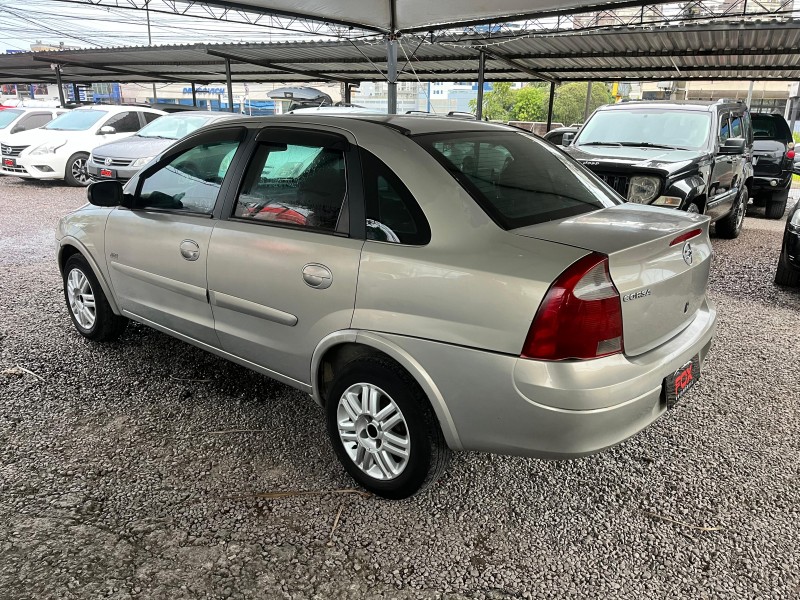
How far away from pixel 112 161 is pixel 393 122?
33.6 ft

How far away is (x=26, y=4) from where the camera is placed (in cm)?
2205

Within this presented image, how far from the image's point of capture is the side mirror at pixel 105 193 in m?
3.71

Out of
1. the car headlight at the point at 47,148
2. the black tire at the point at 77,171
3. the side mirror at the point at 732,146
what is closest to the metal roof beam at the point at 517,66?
the side mirror at the point at 732,146

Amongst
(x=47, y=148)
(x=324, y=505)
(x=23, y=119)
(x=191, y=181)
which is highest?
(x=23, y=119)

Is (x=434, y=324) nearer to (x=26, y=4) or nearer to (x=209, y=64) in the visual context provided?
(x=209, y=64)

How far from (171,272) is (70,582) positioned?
1.72 meters

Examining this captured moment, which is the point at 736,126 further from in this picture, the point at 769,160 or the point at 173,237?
the point at 173,237

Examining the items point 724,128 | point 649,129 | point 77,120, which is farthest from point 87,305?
point 77,120

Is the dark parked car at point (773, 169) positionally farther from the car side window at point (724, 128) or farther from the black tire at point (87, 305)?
the black tire at point (87, 305)

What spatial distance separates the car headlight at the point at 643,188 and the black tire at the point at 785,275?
4.59 feet

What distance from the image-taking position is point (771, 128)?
12445 millimetres

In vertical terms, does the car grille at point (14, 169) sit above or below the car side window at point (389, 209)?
below

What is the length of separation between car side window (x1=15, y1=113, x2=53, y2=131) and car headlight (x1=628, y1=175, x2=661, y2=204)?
14866mm

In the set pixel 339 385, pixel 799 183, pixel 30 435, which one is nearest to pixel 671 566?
pixel 339 385
